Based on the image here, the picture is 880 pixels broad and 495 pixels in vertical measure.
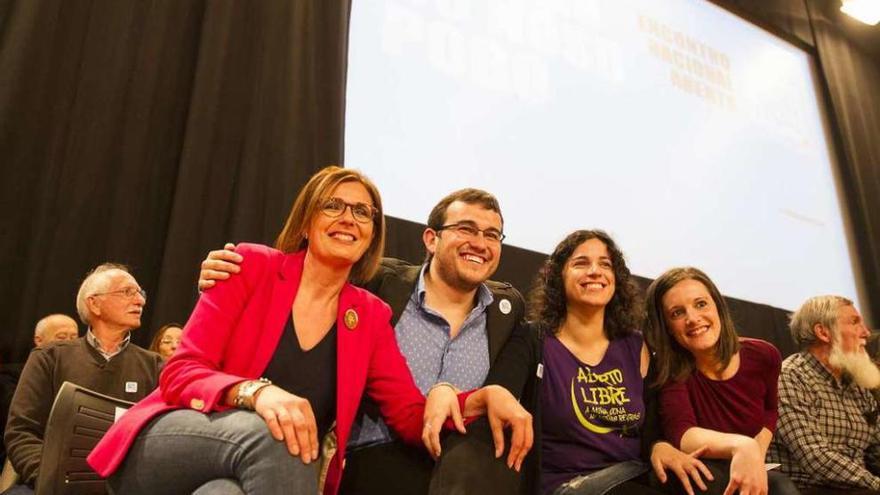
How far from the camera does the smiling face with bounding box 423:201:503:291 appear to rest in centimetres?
180

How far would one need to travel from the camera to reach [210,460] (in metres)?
0.99

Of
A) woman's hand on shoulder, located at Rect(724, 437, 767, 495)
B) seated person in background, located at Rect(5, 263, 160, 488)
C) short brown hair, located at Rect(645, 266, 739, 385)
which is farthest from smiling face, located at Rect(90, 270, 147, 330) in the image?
woman's hand on shoulder, located at Rect(724, 437, 767, 495)

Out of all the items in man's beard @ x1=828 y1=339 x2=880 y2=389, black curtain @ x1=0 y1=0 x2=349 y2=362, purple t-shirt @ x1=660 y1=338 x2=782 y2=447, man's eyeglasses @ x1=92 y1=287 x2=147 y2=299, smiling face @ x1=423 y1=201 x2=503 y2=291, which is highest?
black curtain @ x1=0 y1=0 x2=349 y2=362

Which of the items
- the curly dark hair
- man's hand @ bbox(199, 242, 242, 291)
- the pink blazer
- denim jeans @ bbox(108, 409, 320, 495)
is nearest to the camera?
denim jeans @ bbox(108, 409, 320, 495)

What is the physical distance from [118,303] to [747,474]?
7.22 feet

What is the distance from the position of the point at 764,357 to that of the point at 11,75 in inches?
117

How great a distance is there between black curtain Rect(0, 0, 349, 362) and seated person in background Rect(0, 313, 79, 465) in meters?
0.05

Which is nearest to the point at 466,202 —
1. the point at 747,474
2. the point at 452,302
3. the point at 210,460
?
the point at 452,302

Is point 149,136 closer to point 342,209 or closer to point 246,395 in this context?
point 342,209

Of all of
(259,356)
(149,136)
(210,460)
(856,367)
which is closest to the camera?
(210,460)

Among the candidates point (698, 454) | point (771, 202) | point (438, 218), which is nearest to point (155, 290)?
point (438, 218)

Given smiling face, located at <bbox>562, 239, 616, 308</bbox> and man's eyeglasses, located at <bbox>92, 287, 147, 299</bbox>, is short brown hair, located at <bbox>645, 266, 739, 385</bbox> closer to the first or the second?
smiling face, located at <bbox>562, 239, 616, 308</bbox>

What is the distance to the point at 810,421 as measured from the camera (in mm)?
2418

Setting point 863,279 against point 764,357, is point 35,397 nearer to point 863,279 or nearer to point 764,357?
point 764,357
